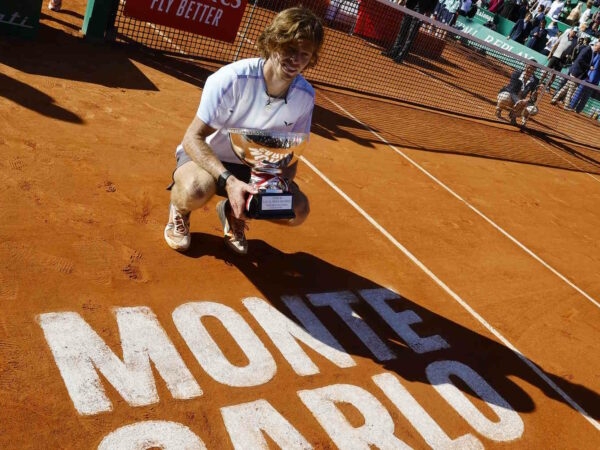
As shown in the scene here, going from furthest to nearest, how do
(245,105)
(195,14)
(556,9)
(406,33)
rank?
(556,9)
(406,33)
(195,14)
(245,105)

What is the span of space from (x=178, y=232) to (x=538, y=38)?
2375 cm

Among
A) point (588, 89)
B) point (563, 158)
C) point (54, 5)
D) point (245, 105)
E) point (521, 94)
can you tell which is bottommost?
point (54, 5)

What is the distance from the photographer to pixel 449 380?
4.57m

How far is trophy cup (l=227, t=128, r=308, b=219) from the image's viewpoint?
4039 millimetres

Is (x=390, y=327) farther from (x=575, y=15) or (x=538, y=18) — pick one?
(x=575, y=15)

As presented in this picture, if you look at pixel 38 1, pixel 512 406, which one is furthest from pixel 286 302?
pixel 38 1

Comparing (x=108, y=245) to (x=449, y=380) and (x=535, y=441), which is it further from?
Answer: (x=535, y=441)

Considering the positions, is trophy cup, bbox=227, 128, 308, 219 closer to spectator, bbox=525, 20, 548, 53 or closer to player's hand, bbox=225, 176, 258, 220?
player's hand, bbox=225, 176, 258, 220

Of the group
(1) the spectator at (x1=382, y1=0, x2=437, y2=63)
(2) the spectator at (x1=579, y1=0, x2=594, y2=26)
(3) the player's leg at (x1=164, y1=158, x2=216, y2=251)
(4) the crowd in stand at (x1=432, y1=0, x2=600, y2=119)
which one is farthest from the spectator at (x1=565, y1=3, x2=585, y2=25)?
(3) the player's leg at (x1=164, y1=158, x2=216, y2=251)

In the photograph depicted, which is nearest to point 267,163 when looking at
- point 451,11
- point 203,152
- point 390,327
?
point 203,152

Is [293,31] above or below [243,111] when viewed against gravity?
above

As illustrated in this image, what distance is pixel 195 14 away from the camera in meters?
9.91

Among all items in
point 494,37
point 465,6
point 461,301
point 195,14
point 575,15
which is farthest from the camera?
point 575,15

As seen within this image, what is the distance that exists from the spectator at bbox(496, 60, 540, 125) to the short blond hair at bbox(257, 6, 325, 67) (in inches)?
463
